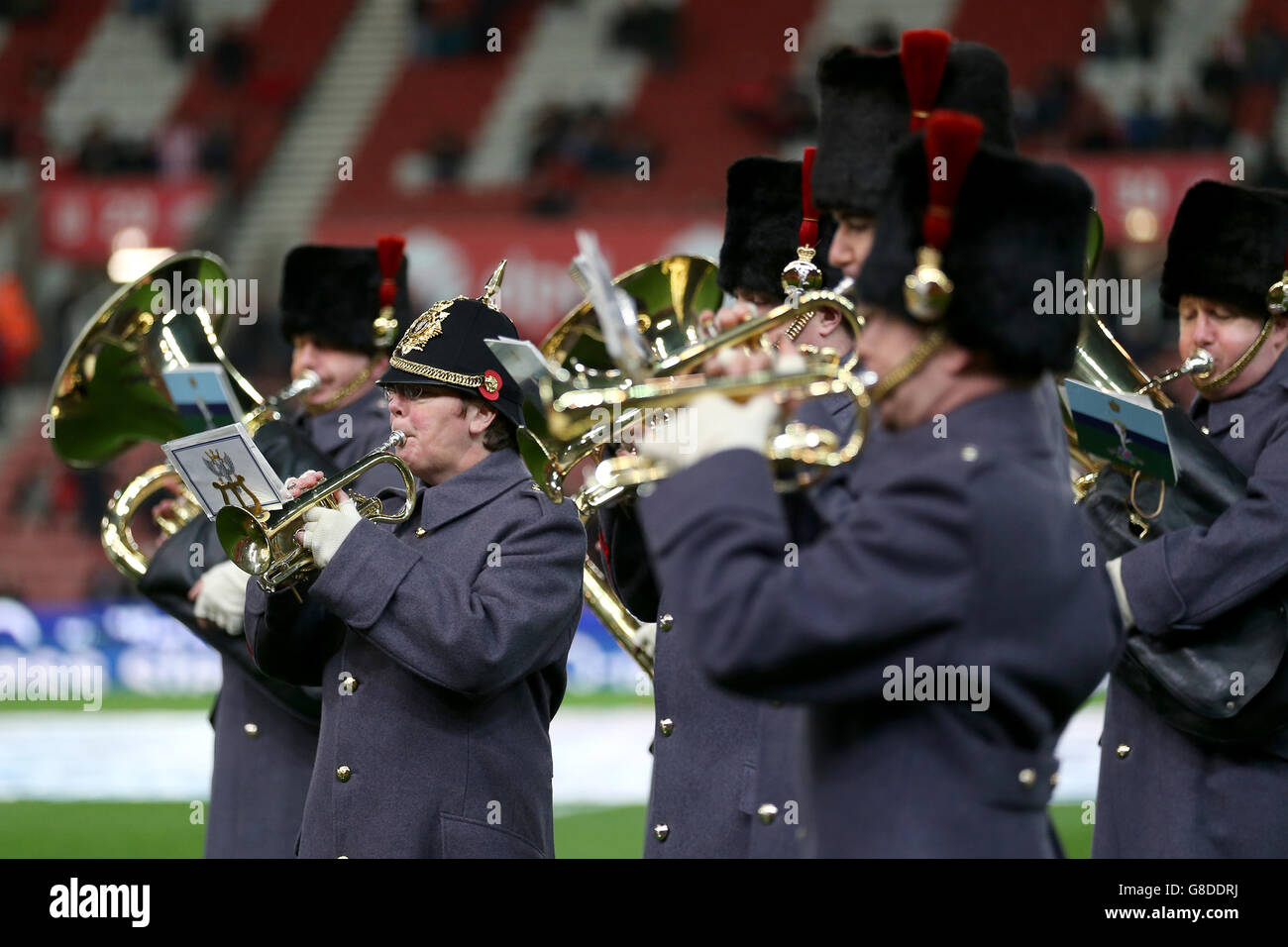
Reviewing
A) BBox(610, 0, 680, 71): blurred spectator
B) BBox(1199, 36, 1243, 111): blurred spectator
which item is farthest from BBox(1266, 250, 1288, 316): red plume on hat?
BBox(610, 0, 680, 71): blurred spectator

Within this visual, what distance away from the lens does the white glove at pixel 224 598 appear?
5.05 metres

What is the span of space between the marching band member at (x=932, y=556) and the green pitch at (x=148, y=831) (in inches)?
187

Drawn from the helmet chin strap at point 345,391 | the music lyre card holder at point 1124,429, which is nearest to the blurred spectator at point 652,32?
the helmet chin strap at point 345,391

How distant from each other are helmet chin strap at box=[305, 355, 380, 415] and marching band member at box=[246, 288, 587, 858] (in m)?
1.67

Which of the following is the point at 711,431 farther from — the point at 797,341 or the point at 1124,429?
the point at 1124,429

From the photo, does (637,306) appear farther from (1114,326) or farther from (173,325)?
(1114,326)

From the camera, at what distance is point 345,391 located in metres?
5.80

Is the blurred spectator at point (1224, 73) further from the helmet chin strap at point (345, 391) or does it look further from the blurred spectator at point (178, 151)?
Answer: the helmet chin strap at point (345, 391)

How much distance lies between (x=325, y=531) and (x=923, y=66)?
1629 millimetres

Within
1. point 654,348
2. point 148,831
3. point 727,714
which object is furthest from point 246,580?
point 148,831

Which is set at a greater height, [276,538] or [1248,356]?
[1248,356]

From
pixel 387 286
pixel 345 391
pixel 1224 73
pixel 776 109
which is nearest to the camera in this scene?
pixel 345 391

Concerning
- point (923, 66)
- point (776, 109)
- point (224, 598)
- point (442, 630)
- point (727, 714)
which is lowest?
point (727, 714)

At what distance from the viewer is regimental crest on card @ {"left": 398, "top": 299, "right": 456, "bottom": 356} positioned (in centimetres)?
407
